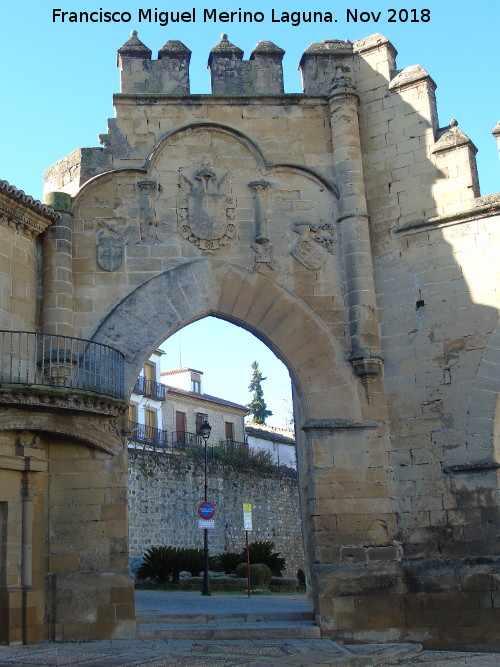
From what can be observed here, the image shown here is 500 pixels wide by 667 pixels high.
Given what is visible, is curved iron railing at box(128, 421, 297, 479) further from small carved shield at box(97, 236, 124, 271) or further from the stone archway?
small carved shield at box(97, 236, 124, 271)

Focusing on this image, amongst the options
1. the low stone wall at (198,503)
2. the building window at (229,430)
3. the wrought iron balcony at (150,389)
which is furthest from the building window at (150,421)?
the low stone wall at (198,503)

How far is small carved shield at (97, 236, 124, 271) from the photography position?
38.8 ft

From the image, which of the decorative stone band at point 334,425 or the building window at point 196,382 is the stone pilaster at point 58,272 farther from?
the building window at point 196,382

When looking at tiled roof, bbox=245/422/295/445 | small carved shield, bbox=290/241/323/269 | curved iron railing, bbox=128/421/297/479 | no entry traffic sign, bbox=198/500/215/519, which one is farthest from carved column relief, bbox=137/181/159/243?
tiled roof, bbox=245/422/295/445

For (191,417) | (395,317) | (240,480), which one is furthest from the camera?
(191,417)

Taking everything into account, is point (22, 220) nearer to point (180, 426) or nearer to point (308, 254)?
point (308, 254)

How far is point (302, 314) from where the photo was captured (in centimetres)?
1188

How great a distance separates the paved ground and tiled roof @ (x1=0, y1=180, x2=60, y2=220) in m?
5.39

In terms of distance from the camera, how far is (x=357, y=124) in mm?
12547

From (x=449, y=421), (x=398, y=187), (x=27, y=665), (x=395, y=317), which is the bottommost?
(x=27, y=665)

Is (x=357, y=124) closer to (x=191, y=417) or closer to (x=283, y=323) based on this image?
(x=283, y=323)

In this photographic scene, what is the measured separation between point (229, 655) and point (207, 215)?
6.06 m

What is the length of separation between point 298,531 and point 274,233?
19.4 metres

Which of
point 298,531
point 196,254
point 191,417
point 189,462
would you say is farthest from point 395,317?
point 191,417
